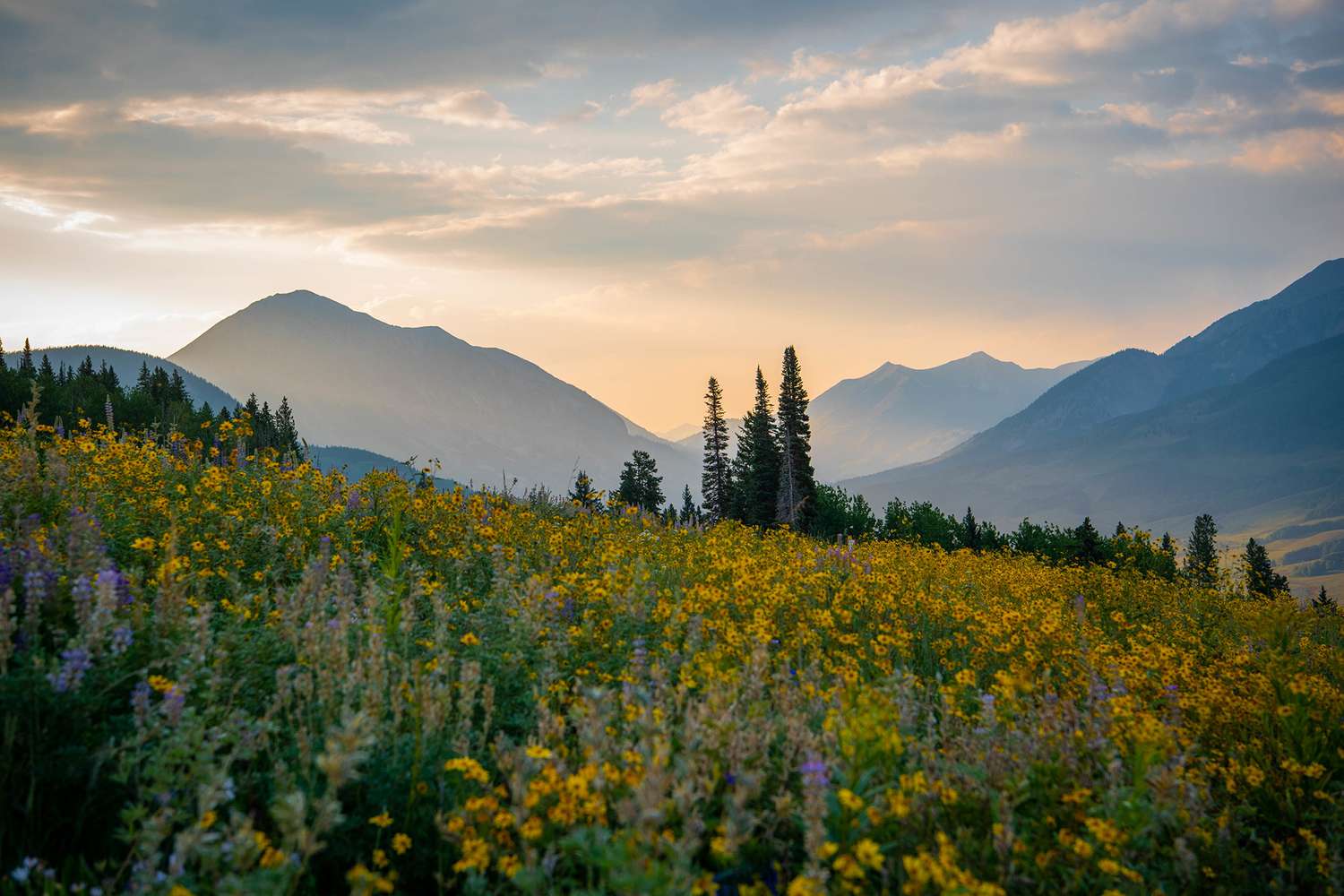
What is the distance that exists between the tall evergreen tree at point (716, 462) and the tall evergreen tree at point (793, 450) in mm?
7684

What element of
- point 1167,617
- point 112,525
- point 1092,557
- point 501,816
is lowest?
point 1092,557

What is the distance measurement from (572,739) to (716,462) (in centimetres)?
5914

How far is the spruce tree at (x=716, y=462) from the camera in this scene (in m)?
64.0


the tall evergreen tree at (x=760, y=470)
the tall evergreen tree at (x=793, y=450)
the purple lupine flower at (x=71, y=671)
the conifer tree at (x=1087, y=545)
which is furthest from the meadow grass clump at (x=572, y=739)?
the tall evergreen tree at (x=760, y=470)

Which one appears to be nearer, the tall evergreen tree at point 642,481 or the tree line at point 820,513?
the tree line at point 820,513

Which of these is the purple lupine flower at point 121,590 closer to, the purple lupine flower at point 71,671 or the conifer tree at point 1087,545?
the purple lupine flower at point 71,671

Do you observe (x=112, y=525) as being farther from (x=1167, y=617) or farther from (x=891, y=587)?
(x=1167, y=617)

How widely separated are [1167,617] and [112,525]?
15249 mm

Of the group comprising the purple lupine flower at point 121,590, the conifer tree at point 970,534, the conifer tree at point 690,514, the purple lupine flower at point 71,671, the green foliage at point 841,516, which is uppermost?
the purple lupine flower at point 121,590

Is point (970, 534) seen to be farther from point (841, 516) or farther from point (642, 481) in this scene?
point (642, 481)

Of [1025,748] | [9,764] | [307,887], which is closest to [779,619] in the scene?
[1025,748]

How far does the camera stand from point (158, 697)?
17.3ft

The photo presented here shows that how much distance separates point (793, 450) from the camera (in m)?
54.1

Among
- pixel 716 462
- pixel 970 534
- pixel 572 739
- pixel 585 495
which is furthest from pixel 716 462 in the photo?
pixel 572 739
